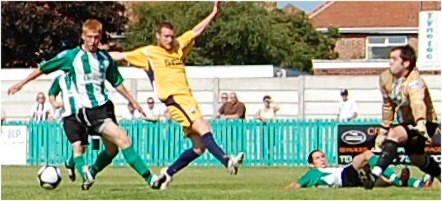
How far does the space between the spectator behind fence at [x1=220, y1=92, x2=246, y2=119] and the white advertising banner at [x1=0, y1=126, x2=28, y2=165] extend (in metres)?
4.44

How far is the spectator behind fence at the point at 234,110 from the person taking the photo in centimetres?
2889

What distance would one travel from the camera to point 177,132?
1161 inches

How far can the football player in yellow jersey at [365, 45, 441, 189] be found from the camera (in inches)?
539

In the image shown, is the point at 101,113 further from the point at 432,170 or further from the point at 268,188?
the point at 432,170

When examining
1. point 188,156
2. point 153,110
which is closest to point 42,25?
point 153,110

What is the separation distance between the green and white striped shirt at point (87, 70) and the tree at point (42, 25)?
32.3 m

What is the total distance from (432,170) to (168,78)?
3.12 meters

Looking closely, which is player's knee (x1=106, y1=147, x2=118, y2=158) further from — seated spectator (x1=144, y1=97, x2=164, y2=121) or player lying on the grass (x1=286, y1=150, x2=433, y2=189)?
seated spectator (x1=144, y1=97, x2=164, y2=121)

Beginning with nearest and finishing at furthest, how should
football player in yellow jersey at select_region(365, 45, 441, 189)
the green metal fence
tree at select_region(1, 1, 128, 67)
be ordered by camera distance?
football player in yellow jersey at select_region(365, 45, 441, 189) < the green metal fence < tree at select_region(1, 1, 128, 67)

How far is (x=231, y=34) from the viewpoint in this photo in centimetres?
5484

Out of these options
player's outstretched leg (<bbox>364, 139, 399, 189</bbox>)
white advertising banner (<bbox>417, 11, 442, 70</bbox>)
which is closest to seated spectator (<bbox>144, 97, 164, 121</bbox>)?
white advertising banner (<bbox>417, 11, 442, 70</bbox>)

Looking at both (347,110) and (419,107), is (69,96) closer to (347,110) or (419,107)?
(419,107)

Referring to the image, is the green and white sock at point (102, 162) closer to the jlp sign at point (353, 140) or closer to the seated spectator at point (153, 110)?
the jlp sign at point (353, 140)

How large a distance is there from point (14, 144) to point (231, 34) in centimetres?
2628
